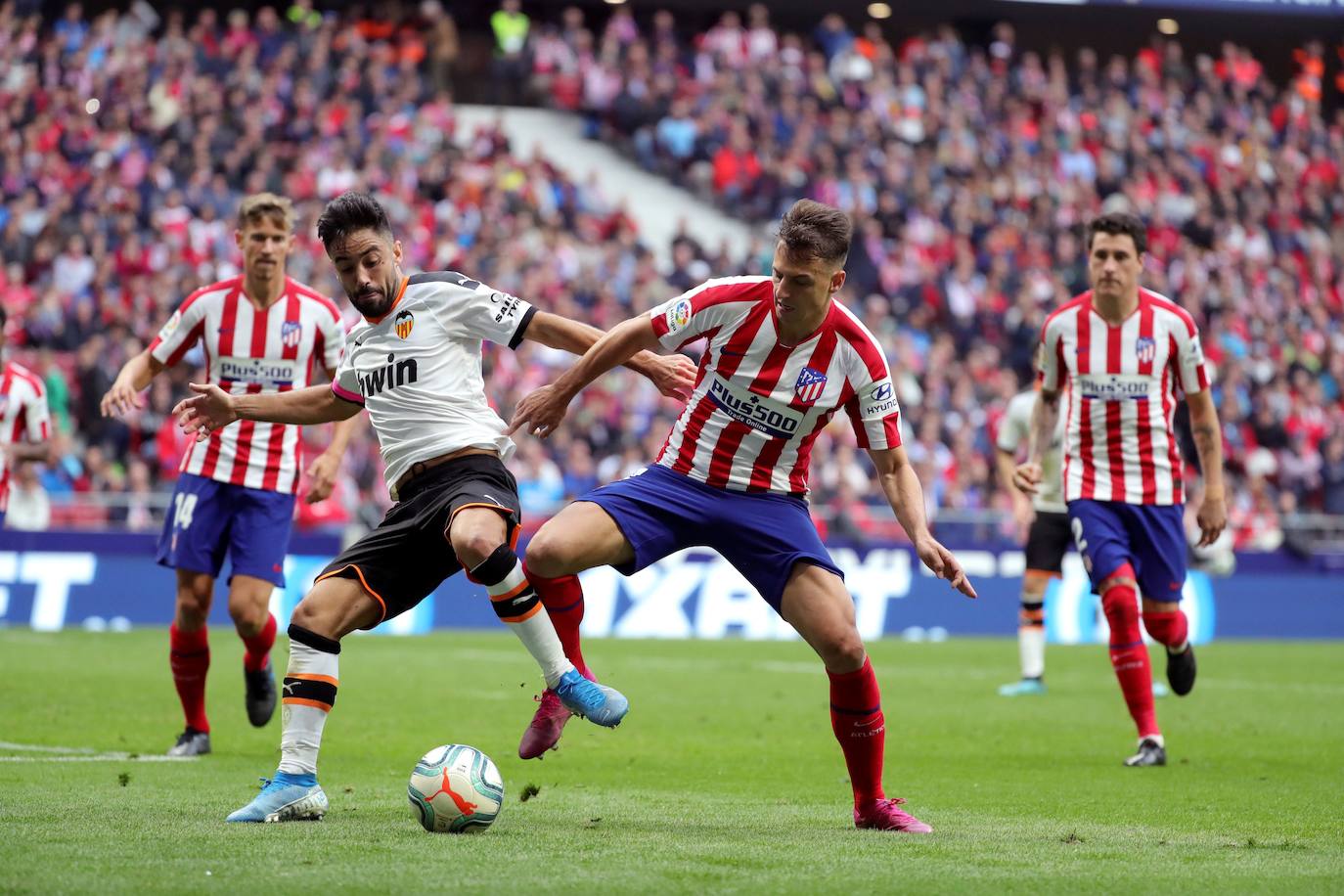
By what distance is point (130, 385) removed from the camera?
8.30 metres

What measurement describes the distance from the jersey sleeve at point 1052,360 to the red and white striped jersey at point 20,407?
20.1 feet

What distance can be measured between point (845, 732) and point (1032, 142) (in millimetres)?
26130

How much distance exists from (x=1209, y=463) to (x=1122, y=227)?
1.34m

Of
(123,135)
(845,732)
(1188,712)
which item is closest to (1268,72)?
(123,135)

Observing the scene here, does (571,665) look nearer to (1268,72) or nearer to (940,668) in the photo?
(940,668)

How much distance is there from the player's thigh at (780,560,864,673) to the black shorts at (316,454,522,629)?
42.9 inches

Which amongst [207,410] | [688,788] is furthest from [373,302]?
[688,788]

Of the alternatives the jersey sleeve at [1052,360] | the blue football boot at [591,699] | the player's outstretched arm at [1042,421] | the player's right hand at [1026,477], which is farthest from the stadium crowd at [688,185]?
the blue football boot at [591,699]

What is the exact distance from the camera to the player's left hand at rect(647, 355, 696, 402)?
6668mm

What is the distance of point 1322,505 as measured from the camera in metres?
25.6

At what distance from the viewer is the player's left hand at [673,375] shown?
6.67 m

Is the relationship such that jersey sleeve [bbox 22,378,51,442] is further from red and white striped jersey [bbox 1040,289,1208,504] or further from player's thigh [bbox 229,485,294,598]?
red and white striped jersey [bbox 1040,289,1208,504]

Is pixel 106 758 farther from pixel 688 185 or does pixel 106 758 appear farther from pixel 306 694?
pixel 688 185

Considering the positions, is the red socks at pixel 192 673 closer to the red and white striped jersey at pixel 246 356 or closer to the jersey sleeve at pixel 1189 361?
the red and white striped jersey at pixel 246 356
